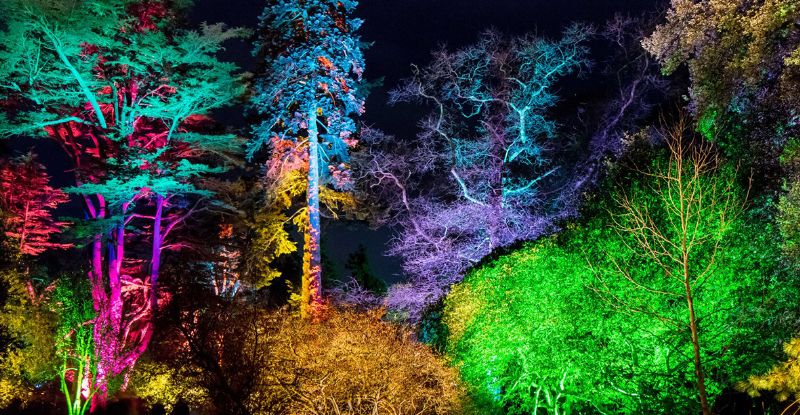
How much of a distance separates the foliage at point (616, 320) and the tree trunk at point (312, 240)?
6.07 metres

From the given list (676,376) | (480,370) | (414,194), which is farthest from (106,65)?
(676,376)

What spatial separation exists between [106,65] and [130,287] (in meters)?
6.67

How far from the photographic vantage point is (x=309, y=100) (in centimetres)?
1802

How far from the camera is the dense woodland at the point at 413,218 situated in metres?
9.12

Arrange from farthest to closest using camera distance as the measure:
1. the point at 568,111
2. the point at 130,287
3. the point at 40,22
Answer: the point at 568,111
the point at 130,287
the point at 40,22

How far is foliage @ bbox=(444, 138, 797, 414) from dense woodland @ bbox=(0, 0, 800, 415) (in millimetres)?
49

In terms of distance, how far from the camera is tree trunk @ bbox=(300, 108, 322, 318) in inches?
670

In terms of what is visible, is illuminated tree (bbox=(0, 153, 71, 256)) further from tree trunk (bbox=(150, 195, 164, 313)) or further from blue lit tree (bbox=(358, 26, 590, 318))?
blue lit tree (bbox=(358, 26, 590, 318))

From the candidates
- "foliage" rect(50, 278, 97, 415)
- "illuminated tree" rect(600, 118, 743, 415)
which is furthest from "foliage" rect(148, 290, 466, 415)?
"foliage" rect(50, 278, 97, 415)

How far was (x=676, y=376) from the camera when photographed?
373 inches

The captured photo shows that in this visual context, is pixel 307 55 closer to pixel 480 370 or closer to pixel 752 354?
pixel 480 370

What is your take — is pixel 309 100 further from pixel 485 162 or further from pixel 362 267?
pixel 362 267

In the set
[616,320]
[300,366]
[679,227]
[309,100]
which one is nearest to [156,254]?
[309,100]

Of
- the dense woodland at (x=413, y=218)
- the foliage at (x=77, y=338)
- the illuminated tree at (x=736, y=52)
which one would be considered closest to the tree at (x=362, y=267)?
the dense woodland at (x=413, y=218)
